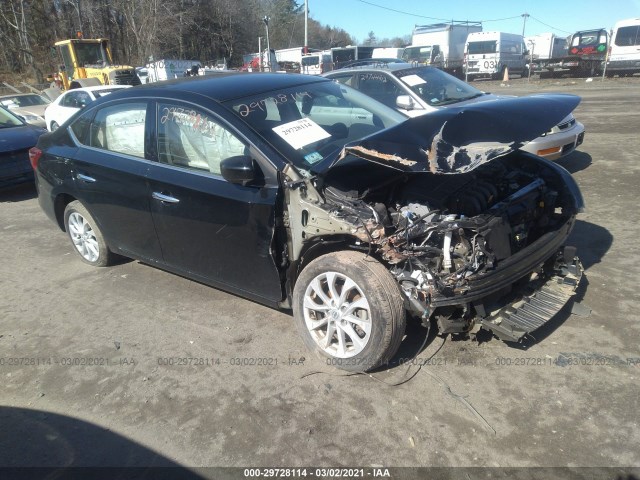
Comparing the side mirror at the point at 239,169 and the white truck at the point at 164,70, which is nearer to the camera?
the side mirror at the point at 239,169

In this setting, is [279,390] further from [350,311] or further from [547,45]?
[547,45]

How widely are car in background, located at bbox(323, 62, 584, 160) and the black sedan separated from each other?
9.48 ft

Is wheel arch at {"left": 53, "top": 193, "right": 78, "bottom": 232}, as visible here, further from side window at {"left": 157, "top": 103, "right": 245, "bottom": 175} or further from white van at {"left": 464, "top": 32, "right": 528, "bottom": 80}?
white van at {"left": 464, "top": 32, "right": 528, "bottom": 80}

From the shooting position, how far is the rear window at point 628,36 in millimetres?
21609

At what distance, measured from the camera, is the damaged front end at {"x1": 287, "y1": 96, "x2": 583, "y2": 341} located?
2.85 m

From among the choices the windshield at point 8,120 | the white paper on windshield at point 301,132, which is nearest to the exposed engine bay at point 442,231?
the white paper on windshield at point 301,132

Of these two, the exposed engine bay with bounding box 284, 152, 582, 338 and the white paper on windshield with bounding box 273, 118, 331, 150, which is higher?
the white paper on windshield with bounding box 273, 118, 331, 150

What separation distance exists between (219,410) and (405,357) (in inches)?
49.7

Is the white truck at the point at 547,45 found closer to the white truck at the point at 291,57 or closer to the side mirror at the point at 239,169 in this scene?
the white truck at the point at 291,57

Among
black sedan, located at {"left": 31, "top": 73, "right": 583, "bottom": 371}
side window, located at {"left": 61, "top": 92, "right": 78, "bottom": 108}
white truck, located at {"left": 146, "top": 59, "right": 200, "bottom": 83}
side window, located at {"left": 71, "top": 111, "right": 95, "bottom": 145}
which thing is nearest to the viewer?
black sedan, located at {"left": 31, "top": 73, "right": 583, "bottom": 371}

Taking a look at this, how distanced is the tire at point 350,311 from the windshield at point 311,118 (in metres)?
0.75

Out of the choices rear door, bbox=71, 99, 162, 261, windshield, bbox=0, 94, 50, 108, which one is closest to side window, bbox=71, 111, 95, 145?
rear door, bbox=71, 99, 162, 261

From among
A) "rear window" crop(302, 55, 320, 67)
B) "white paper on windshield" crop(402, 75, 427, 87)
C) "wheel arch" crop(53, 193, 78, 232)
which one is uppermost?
"rear window" crop(302, 55, 320, 67)

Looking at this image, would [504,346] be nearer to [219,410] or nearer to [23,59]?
[219,410]
